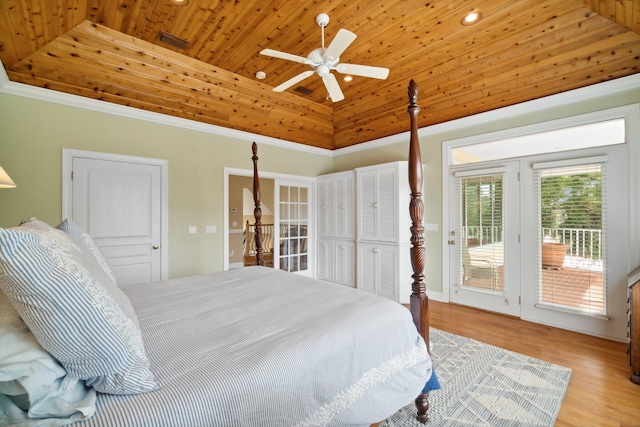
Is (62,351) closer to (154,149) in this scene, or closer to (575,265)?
(154,149)

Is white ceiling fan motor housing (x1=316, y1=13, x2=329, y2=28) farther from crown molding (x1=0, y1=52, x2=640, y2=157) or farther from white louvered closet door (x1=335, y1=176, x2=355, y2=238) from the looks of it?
white louvered closet door (x1=335, y1=176, x2=355, y2=238)

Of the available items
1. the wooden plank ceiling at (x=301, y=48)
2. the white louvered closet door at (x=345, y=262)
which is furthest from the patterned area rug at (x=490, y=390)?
the wooden plank ceiling at (x=301, y=48)

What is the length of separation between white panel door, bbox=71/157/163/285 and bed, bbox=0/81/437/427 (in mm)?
1914

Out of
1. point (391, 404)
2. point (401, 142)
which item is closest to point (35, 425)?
point (391, 404)

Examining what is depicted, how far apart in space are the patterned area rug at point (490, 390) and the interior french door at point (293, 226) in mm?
2878

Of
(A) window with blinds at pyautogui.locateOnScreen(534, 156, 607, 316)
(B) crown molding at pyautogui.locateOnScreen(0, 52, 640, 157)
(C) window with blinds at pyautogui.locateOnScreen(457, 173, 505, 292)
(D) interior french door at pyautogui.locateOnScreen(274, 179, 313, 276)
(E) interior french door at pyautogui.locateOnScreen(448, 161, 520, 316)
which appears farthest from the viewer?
(D) interior french door at pyautogui.locateOnScreen(274, 179, 313, 276)

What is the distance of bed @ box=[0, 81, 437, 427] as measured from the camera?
77 centimetres

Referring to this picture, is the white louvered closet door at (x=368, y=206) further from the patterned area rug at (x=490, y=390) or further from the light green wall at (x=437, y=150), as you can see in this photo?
the patterned area rug at (x=490, y=390)

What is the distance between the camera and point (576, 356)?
2590 mm

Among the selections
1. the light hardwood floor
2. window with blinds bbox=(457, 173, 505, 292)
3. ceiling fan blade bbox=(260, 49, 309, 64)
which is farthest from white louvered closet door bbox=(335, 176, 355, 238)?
ceiling fan blade bbox=(260, 49, 309, 64)

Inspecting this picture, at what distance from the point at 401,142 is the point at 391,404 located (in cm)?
387

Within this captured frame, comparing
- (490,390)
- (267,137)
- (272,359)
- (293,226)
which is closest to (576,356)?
(490,390)

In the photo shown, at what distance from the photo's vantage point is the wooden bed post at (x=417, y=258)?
1.79m

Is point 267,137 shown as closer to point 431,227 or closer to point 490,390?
point 431,227
